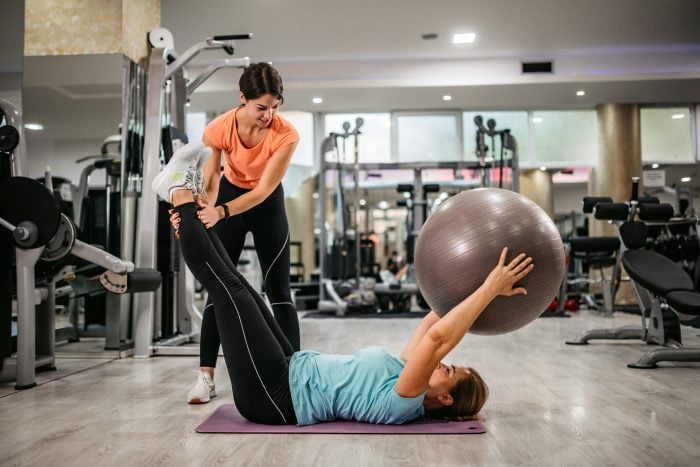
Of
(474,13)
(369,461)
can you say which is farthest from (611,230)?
(369,461)

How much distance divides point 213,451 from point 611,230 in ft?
25.0

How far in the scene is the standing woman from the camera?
6.95 feet

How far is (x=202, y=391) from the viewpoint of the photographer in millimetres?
A: 2236

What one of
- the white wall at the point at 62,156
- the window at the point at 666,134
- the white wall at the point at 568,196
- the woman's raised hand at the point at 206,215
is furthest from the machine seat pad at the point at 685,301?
the white wall at the point at 568,196

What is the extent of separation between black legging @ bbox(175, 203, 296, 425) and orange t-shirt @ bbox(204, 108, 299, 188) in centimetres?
41

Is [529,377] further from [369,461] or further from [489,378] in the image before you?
[369,461]

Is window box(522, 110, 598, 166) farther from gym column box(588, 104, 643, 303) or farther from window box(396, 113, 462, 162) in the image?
window box(396, 113, 462, 162)

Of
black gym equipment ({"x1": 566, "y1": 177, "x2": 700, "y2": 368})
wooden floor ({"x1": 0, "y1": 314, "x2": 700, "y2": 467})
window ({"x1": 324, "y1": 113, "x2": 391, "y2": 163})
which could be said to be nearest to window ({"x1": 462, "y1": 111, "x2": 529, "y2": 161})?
window ({"x1": 324, "y1": 113, "x2": 391, "y2": 163})

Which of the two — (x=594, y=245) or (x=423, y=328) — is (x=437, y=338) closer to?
(x=423, y=328)

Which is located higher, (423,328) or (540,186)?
(540,186)

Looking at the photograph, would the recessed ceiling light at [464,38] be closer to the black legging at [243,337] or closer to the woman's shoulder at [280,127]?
the woman's shoulder at [280,127]

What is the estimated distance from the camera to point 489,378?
275cm

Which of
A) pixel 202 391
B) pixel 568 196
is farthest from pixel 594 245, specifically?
pixel 568 196

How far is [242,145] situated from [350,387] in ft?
3.19
